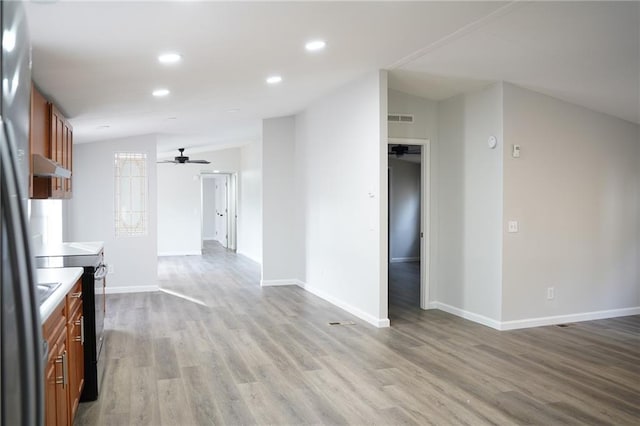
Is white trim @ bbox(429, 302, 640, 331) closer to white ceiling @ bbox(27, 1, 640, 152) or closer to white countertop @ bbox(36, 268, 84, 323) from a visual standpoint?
white ceiling @ bbox(27, 1, 640, 152)

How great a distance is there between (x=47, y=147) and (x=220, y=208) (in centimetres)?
1120

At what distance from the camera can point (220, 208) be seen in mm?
15344

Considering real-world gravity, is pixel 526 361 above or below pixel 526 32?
below

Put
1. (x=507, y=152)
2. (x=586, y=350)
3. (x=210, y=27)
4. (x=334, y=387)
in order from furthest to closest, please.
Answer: (x=507, y=152)
(x=586, y=350)
(x=334, y=387)
(x=210, y=27)

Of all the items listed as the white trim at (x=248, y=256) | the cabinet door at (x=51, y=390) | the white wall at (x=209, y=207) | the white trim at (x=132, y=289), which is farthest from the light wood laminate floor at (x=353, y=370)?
the white wall at (x=209, y=207)

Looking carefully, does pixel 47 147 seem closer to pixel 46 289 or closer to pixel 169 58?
pixel 169 58

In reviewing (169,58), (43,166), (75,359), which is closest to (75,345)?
(75,359)

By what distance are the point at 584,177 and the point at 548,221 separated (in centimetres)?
73

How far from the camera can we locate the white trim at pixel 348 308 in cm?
531

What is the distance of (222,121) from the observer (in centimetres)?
754

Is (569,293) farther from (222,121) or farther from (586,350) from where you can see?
(222,121)

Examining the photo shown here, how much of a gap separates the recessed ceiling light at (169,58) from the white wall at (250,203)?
20.8ft

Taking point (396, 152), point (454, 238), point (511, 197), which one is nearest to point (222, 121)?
point (396, 152)

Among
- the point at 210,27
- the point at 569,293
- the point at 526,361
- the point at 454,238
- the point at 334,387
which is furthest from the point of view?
the point at 454,238
